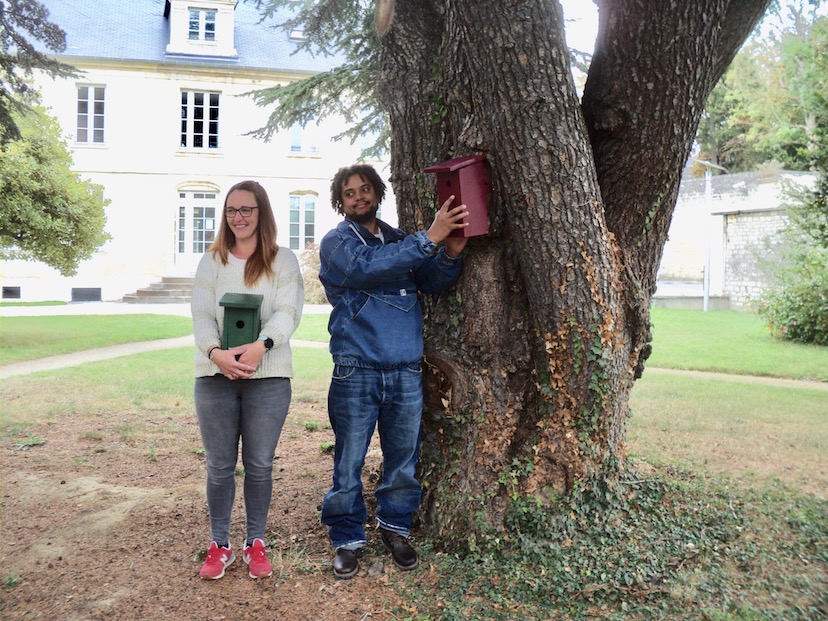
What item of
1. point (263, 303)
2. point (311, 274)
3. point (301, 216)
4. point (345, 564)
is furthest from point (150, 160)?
point (345, 564)

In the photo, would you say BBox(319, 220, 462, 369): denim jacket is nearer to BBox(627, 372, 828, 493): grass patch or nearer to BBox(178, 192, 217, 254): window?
BBox(627, 372, 828, 493): grass patch

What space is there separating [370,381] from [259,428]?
53cm

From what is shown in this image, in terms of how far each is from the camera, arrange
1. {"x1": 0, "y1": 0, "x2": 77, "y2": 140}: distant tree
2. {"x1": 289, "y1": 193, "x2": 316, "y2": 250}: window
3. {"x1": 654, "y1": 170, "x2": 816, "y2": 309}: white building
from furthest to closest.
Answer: {"x1": 289, "y1": 193, "x2": 316, "y2": 250}: window < {"x1": 654, "y1": 170, "x2": 816, "y2": 309}: white building < {"x1": 0, "y1": 0, "x2": 77, "y2": 140}: distant tree

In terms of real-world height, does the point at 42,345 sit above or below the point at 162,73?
below

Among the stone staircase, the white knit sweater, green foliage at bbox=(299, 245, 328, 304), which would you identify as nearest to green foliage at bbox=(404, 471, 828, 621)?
the white knit sweater

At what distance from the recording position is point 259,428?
126 inches

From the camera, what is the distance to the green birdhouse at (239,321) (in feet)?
10.2

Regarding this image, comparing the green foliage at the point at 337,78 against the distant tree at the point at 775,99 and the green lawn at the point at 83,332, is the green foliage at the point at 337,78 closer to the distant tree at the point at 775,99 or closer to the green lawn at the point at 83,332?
the distant tree at the point at 775,99

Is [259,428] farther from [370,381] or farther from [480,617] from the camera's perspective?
[480,617]

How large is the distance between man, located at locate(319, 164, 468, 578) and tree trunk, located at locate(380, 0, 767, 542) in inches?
10.3

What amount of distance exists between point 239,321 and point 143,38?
2168cm

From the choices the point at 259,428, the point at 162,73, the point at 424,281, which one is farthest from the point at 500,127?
the point at 162,73

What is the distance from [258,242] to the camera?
3297mm

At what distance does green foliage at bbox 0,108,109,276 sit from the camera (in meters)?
10.6
